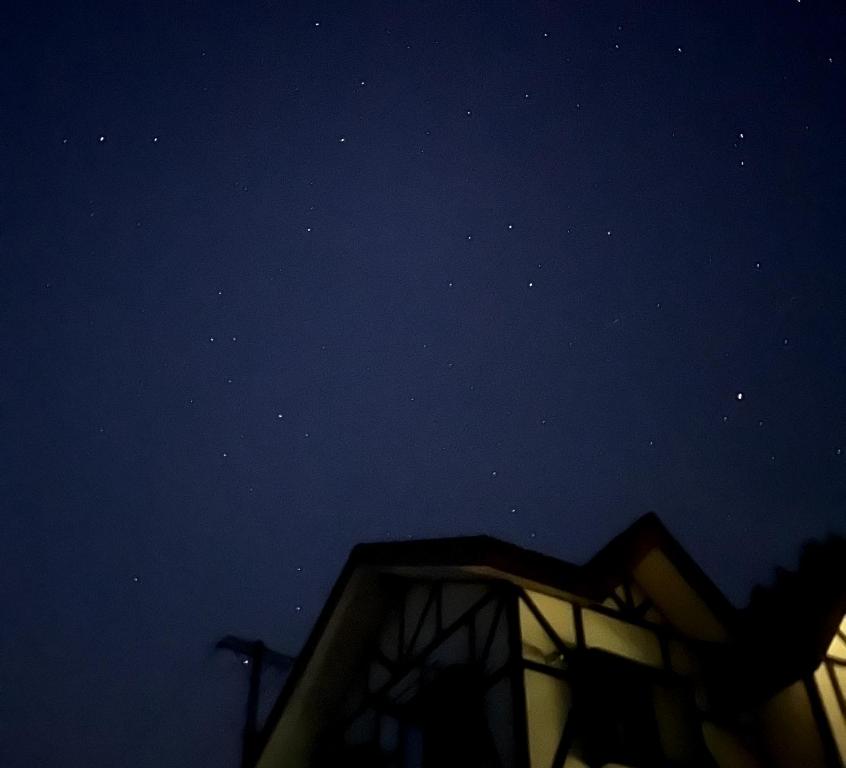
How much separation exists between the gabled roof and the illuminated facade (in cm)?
3

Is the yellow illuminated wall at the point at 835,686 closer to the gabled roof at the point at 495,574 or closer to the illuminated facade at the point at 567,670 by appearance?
the illuminated facade at the point at 567,670

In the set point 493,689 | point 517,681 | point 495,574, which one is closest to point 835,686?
point 517,681

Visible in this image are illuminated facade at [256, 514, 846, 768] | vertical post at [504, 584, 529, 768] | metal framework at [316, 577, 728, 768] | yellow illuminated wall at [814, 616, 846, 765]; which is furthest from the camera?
yellow illuminated wall at [814, 616, 846, 765]

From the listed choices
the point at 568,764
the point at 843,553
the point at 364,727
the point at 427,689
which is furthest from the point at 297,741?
the point at 843,553

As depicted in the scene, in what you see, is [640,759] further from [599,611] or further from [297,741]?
[297,741]

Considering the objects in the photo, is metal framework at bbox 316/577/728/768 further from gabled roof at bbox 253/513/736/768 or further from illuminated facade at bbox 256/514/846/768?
gabled roof at bbox 253/513/736/768

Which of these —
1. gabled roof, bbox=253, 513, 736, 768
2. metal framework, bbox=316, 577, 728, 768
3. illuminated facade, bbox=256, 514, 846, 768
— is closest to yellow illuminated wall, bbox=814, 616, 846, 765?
illuminated facade, bbox=256, 514, 846, 768

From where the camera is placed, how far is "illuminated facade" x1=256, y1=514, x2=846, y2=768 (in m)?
9.36

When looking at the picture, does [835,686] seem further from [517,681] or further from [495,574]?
[495,574]

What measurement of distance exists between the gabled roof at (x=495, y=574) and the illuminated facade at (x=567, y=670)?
1.0 inches

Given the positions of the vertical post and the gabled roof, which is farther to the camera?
the gabled roof

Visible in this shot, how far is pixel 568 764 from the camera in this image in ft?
29.2

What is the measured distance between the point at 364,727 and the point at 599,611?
15.3ft

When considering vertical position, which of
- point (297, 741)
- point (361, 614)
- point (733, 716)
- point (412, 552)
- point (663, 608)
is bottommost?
point (733, 716)
